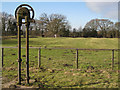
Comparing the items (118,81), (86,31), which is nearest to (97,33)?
(86,31)

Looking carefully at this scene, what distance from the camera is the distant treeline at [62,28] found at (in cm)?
4020

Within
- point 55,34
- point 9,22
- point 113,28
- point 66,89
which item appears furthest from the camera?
point 113,28

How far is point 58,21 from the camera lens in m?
42.2

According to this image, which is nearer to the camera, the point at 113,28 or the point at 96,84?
the point at 96,84

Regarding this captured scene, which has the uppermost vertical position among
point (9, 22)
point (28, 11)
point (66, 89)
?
point (9, 22)

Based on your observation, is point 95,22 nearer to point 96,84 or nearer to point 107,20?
point 107,20

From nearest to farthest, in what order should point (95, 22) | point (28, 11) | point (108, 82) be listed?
point (28, 11) < point (108, 82) < point (95, 22)

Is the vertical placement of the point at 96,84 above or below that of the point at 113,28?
below

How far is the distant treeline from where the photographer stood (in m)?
40.2

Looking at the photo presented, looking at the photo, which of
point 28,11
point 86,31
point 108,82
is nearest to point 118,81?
point 108,82

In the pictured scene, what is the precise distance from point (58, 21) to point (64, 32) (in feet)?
11.6

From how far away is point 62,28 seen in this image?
41656 millimetres

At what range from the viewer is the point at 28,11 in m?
4.79

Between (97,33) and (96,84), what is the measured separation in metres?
44.8
